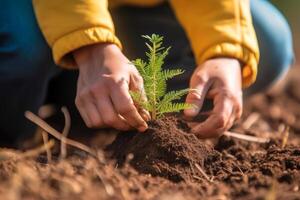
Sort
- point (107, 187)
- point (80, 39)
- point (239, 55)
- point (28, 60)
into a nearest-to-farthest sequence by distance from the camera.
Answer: point (107, 187) → point (80, 39) → point (239, 55) → point (28, 60)

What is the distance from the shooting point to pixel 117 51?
2359mm

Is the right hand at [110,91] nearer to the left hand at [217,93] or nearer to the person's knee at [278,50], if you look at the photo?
the left hand at [217,93]

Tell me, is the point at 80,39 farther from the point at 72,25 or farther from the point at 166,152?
A: the point at 166,152

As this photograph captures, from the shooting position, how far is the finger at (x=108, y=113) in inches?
87.7

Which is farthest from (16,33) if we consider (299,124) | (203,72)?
(299,124)

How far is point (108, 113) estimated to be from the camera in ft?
7.32

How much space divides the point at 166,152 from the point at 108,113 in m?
0.23

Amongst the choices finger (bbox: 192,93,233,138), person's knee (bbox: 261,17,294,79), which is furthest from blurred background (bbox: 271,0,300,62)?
finger (bbox: 192,93,233,138)

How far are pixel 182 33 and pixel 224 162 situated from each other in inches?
50.1

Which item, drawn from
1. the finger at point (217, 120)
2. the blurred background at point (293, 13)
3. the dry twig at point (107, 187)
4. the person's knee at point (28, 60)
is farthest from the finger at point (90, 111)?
the blurred background at point (293, 13)

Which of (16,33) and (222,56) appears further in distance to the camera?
(16,33)

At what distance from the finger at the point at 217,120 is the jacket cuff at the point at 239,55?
24cm

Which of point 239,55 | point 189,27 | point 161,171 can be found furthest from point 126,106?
point 189,27

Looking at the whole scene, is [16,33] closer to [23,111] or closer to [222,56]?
[23,111]
